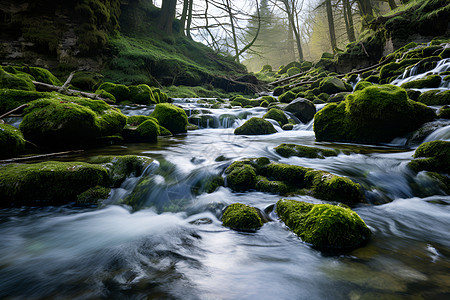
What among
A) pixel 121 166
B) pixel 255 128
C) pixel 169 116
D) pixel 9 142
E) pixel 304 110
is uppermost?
pixel 304 110

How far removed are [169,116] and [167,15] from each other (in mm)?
17445

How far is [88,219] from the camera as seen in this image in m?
2.69

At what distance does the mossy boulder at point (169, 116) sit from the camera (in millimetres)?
8398

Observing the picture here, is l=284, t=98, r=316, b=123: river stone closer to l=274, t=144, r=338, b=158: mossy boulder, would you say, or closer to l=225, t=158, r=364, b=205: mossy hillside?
l=274, t=144, r=338, b=158: mossy boulder

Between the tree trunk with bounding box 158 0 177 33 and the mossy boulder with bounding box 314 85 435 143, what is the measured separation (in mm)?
20573

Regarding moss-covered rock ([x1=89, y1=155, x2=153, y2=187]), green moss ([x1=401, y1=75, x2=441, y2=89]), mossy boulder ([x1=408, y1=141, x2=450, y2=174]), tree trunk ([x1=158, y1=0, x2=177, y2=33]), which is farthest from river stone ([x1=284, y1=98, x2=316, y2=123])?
tree trunk ([x1=158, y1=0, x2=177, y2=33])

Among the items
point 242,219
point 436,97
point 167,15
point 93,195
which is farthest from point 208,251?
point 167,15

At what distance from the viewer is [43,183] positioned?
2.94 metres

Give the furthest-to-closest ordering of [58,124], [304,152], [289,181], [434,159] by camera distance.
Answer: [58,124]
[304,152]
[434,159]
[289,181]

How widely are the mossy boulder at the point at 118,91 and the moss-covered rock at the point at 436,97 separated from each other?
40.5 ft

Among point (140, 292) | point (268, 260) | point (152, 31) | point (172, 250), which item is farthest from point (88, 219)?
point (152, 31)

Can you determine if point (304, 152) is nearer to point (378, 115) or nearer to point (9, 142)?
point (378, 115)

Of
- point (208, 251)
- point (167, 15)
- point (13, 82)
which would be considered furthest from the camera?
point (167, 15)

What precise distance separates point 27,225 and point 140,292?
2014mm
